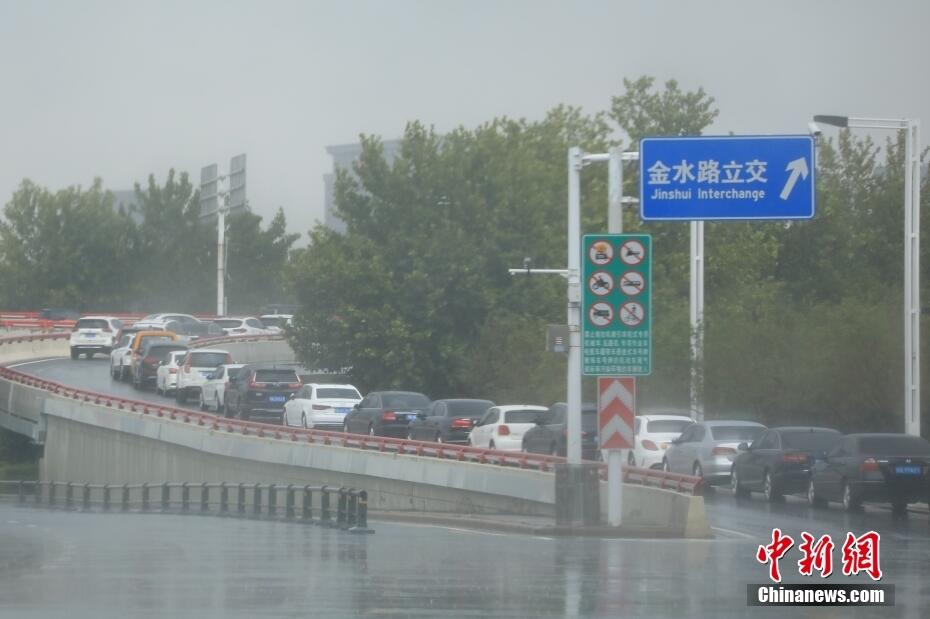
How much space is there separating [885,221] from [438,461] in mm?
46153

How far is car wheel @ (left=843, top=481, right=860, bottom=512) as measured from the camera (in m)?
29.8

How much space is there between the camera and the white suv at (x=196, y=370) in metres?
59.3

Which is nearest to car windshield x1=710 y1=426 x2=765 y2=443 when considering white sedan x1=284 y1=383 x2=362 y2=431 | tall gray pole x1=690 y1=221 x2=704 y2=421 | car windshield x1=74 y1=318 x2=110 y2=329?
tall gray pole x1=690 y1=221 x2=704 y2=421

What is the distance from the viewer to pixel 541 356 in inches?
2283

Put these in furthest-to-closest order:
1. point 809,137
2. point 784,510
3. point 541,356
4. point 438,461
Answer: point 541,356 < point 438,461 < point 784,510 < point 809,137

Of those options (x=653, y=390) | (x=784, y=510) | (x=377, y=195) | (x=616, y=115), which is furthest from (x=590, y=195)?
(x=784, y=510)

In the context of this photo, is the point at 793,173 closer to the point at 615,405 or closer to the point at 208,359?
the point at 615,405

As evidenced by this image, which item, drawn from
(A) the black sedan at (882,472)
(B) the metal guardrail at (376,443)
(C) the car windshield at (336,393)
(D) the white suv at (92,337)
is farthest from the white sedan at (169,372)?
(A) the black sedan at (882,472)

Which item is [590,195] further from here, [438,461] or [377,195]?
[438,461]

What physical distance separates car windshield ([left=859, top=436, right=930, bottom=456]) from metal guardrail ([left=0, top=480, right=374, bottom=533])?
992 cm

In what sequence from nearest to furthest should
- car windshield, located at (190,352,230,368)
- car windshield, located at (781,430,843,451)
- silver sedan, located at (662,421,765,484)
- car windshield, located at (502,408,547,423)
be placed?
car windshield, located at (781,430,843,451)
silver sedan, located at (662,421,765,484)
car windshield, located at (502,408,547,423)
car windshield, located at (190,352,230,368)

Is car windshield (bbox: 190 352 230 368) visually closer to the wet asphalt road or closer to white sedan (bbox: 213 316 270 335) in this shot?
white sedan (bbox: 213 316 270 335)

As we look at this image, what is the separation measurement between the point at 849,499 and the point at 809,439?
3856 millimetres

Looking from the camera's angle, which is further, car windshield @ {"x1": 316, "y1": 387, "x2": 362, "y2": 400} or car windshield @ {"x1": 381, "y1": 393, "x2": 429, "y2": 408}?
car windshield @ {"x1": 316, "y1": 387, "x2": 362, "y2": 400}
